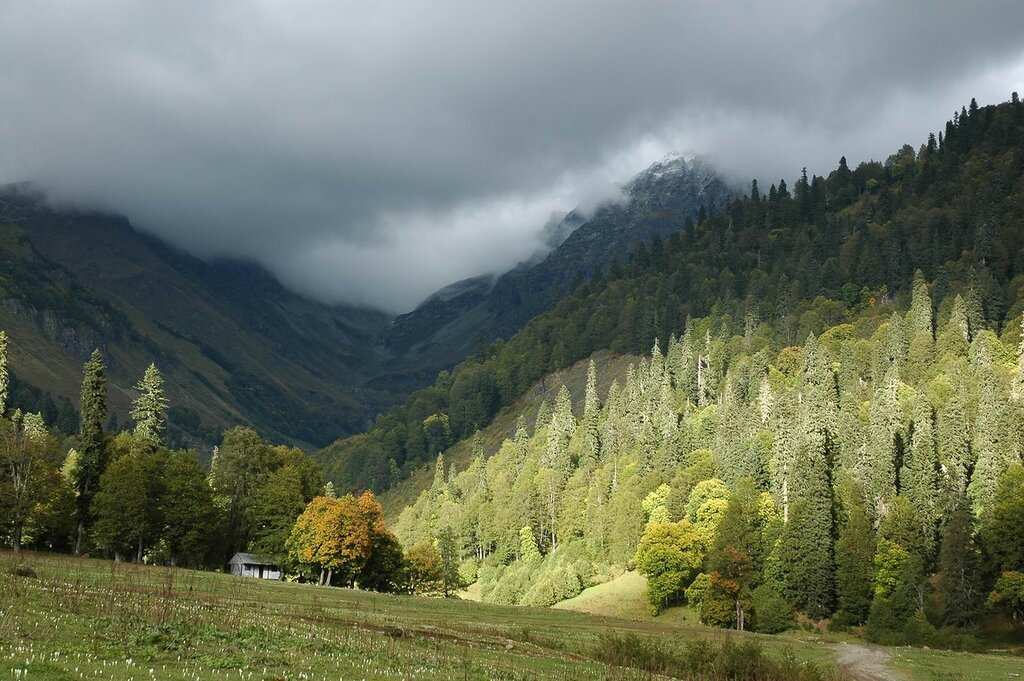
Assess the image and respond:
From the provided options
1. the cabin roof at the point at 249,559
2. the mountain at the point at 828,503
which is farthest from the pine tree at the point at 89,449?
the mountain at the point at 828,503

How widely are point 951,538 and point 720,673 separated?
64.8 meters

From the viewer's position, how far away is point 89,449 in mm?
101125

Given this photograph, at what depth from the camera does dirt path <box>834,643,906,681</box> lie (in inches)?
2462

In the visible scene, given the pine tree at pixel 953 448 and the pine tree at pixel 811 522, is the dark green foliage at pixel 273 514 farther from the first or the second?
the pine tree at pixel 953 448

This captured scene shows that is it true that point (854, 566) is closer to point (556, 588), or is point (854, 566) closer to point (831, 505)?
point (831, 505)

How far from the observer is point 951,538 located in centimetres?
10256

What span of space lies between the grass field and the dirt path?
1724mm

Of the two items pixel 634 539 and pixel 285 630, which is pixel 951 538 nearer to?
pixel 634 539

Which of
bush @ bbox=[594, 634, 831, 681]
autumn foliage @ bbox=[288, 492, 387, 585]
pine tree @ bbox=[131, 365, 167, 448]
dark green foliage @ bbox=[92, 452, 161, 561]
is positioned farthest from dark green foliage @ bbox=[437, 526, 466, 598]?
bush @ bbox=[594, 634, 831, 681]

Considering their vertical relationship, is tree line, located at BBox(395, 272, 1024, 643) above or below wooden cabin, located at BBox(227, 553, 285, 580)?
above

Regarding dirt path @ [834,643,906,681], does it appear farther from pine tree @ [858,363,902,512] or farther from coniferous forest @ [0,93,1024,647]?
pine tree @ [858,363,902,512]

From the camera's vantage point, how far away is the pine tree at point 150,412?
116188 mm

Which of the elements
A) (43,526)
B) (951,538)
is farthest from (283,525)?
(951,538)

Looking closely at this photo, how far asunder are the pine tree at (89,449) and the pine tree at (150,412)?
10888 mm
